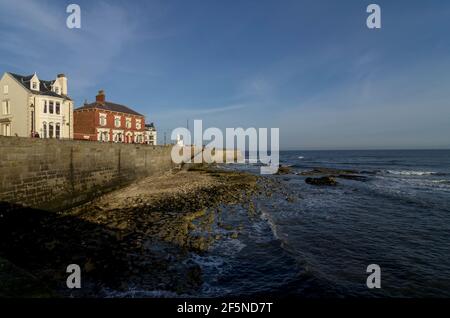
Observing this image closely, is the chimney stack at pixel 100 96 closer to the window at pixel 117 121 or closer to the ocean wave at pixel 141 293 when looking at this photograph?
the window at pixel 117 121

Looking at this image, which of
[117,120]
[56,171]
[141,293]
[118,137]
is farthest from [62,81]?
[141,293]

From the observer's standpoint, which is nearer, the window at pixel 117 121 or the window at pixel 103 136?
the window at pixel 103 136

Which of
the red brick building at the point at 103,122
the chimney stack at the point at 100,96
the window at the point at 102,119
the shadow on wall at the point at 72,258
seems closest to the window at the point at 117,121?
the red brick building at the point at 103,122

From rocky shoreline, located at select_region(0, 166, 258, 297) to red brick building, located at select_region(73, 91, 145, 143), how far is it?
25667mm

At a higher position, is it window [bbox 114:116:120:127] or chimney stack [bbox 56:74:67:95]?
chimney stack [bbox 56:74:67:95]

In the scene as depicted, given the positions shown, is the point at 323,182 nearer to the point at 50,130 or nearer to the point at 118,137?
the point at 50,130

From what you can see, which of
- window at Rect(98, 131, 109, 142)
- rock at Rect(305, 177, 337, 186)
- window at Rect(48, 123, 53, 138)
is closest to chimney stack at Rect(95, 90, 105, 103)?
window at Rect(98, 131, 109, 142)

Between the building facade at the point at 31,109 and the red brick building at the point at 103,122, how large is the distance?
7.72m

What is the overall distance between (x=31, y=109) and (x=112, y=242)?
84.7 feet

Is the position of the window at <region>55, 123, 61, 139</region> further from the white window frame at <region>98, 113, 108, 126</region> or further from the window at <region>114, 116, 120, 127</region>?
the window at <region>114, 116, 120, 127</region>

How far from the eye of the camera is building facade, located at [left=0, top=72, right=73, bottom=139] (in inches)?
1110

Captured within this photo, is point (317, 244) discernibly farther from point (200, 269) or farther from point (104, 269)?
point (104, 269)

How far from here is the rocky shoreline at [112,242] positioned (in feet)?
25.4
